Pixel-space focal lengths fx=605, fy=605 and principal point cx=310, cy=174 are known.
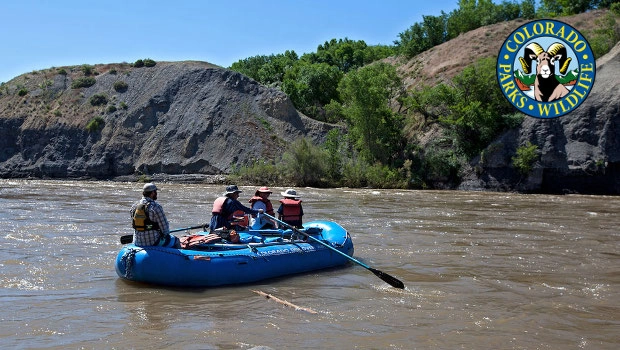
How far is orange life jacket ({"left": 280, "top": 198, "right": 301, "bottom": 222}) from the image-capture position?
11.4m

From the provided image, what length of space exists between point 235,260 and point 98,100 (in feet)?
148

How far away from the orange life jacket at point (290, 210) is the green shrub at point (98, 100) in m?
43.0

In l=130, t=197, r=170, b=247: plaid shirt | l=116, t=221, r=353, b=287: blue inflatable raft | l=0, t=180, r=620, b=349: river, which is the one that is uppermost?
l=130, t=197, r=170, b=247: plaid shirt

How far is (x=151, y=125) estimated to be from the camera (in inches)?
1874

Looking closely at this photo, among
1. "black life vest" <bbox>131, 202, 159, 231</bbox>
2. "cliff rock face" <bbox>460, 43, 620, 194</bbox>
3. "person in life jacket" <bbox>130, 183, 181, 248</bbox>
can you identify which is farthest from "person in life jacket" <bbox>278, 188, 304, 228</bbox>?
"cliff rock face" <bbox>460, 43, 620, 194</bbox>

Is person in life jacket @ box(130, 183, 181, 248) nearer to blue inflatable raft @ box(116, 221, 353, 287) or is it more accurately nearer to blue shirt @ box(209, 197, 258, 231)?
blue inflatable raft @ box(116, 221, 353, 287)

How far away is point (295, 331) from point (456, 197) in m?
21.7

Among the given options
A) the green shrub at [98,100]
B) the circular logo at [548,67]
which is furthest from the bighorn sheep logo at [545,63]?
the green shrub at [98,100]

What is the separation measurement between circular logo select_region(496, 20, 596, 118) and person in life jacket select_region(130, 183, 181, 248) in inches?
614

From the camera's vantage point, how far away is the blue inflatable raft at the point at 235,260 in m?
8.84

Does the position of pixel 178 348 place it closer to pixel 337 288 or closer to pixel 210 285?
pixel 210 285

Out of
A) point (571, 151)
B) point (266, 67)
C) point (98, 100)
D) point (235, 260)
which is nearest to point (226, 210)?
point (235, 260)

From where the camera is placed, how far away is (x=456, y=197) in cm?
2759

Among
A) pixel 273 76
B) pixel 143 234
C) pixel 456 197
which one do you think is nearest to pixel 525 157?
pixel 456 197
